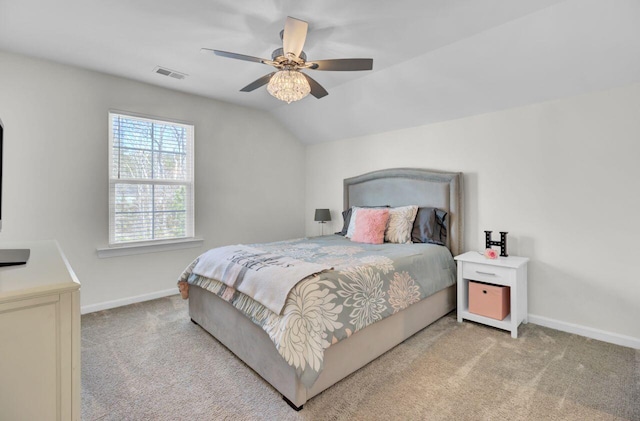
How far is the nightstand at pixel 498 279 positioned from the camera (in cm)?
262

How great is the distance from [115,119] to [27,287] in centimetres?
301

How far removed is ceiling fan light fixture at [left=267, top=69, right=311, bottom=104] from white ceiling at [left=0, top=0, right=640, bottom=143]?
39 cm

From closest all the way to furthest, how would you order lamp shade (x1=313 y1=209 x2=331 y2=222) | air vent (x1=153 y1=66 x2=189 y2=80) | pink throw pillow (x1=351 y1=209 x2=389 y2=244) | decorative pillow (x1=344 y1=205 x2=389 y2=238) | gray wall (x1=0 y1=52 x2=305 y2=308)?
1. gray wall (x1=0 y1=52 x2=305 y2=308)
2. air vent (x1=153 y1=66 x2=189 y2=80)
3. pink throw pillow (x1=351 y1=209 x2=389 y2=244)
4. decorative pillow (x1=344 y1=205 x2=389 y2=238)
5. lamp shade (x1=313 y1=209 x2=331 y2=222)

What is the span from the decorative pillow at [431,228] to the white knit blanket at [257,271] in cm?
167

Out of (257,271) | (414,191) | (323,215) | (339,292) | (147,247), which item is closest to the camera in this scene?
(339,292)

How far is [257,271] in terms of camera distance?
83.3 inches

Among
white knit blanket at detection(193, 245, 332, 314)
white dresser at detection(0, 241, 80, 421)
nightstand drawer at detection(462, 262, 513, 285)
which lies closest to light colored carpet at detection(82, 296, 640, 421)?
nightstand drawer at detection(462, 262, 513, 285)

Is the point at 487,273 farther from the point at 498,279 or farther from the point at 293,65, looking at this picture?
the point at 293,65

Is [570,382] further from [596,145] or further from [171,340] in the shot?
[171,340]

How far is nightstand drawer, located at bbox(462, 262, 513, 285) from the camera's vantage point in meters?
2.67

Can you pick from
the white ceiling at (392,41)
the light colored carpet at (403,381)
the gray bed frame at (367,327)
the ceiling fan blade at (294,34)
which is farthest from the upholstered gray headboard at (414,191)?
the ceiling fan blade at (294,34)

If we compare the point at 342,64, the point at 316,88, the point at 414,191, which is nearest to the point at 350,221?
the point at 414,191

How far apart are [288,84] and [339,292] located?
1561 mm

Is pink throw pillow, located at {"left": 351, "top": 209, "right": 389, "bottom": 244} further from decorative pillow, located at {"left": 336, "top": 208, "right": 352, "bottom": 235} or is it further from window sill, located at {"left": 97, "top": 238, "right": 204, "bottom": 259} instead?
window sill, located at {"left": 97, "top": 238, "right": 204, "bottom": 259}
